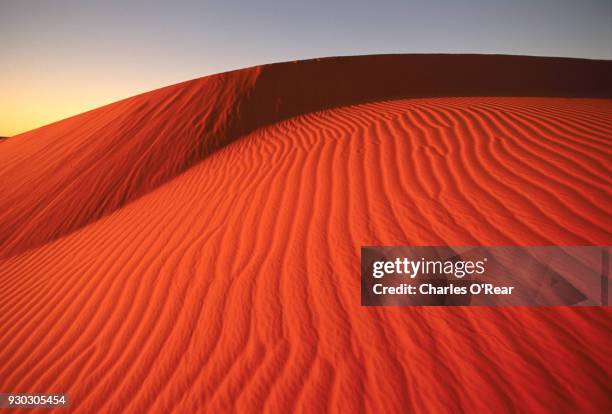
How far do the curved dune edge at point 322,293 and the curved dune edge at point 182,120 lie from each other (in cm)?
103

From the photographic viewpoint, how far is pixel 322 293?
2.32 metres

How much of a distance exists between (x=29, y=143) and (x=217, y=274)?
9.82m

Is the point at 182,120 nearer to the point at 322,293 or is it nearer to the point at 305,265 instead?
the point at 305,265

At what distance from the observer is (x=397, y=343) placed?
1874mm

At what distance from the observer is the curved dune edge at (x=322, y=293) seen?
5.49 ft

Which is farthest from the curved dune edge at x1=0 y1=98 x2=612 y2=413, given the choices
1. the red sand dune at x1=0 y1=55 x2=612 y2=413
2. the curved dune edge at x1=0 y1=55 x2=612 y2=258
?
the curved dune edge at x1=0 y1=55 x2=612 y2=258

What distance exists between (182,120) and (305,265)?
20.0ft

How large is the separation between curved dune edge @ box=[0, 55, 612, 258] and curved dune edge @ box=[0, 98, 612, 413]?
40.7 inches

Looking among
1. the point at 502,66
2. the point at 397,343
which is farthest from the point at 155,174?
the point at 502,66

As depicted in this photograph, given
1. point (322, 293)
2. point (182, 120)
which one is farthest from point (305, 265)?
point (182, 120)

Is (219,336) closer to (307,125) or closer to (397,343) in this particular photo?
(397,343)

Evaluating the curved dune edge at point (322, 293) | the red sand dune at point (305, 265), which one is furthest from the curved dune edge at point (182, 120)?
the curved dune edge at point (322, 293)

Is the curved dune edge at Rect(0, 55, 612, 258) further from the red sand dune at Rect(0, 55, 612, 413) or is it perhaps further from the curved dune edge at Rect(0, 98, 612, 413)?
the curved dune edge at Rect(0, 98, 612, 413)

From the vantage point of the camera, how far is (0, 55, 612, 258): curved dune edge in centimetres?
536
